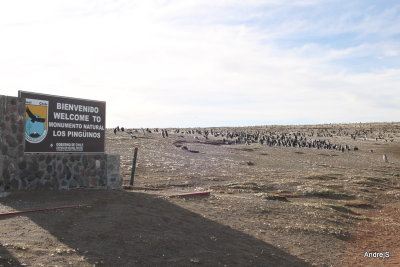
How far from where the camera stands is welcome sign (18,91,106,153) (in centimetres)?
1628

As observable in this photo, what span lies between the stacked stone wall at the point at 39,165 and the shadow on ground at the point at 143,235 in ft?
3.30

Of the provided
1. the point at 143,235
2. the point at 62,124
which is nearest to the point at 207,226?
the point at 143,235

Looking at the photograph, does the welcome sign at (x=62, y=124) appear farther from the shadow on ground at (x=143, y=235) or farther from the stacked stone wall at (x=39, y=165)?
the shadow on ground at (x=143, y=235)

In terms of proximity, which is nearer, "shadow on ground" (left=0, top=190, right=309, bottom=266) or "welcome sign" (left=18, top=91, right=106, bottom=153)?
"shadow on ground" (left=0, top=190, right=309, bottom=266)

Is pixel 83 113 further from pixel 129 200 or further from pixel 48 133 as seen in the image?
pixel 129 200

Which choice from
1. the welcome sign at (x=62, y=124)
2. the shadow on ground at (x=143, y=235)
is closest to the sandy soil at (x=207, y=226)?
the shadow on ground at (x=143, y=235)

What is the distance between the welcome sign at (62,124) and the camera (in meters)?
16.3

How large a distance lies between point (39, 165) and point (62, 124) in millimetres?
1919

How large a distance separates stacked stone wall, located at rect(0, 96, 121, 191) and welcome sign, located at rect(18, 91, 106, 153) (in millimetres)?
276

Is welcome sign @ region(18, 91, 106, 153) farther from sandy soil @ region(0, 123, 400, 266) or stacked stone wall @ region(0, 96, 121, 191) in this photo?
sandy soil @ region(0, 123, 400, 266)

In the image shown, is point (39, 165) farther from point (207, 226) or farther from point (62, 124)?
point (207, 226)

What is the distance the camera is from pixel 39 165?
16297 millimetres

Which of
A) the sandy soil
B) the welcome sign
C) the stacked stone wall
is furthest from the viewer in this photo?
the welcome sign

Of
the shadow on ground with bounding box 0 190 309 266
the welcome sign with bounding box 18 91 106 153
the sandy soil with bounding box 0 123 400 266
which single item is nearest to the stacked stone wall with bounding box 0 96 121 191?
the welcome sign with bounding box 18 91 106 153
